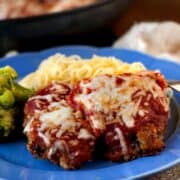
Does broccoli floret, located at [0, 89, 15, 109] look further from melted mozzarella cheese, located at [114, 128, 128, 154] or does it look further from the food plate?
melted mozzarella cheese, located at [114, 128, 128, 154]

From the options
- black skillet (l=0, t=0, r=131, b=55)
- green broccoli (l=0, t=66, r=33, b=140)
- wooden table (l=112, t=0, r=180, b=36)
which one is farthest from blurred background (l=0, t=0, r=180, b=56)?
green broccoli (l=0, t=66, r=33, b=140)

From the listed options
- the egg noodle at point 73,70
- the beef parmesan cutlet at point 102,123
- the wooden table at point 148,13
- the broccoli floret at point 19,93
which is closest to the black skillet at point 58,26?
the egg noodle at point 73,70

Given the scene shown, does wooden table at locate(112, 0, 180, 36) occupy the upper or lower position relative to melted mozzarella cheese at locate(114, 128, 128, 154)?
lower

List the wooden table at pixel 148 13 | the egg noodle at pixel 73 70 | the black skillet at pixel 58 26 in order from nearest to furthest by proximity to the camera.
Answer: the egg noodle at pixel 73 70 → the black skillet at pixel 58 26 → the wooden table at pixel 148 13

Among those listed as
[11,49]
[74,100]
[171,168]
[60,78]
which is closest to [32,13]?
[11,49]

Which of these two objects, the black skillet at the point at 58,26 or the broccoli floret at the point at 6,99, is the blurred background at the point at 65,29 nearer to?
the black skillet at the point at 58,26

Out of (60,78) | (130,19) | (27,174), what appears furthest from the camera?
(130,19)

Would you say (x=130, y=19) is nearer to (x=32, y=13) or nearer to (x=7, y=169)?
(x=32, y=13)
